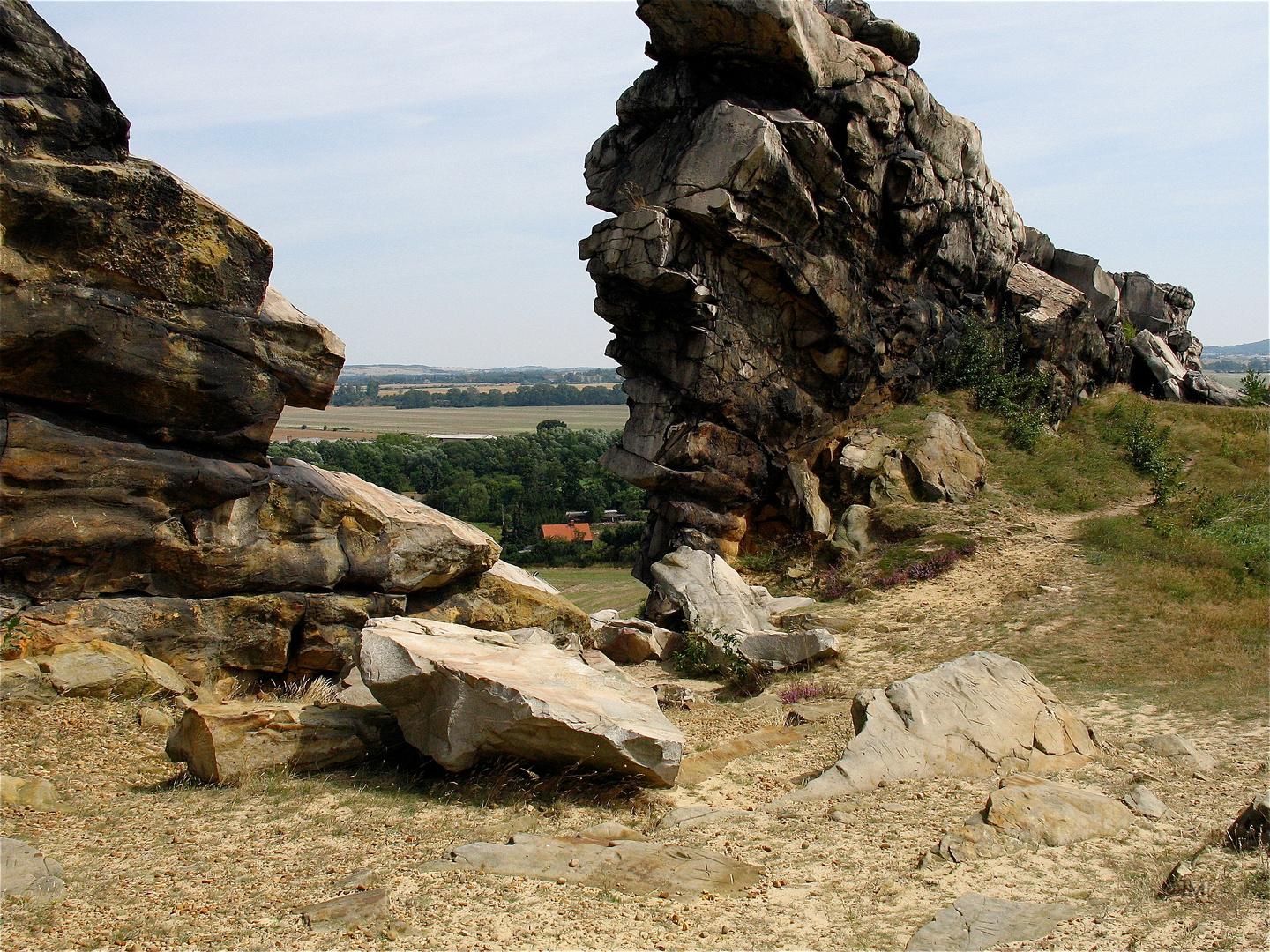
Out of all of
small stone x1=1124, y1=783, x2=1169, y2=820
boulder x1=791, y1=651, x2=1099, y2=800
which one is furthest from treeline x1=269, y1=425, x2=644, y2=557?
small stone x1=1124, y1=783, x2=1169, y2=820

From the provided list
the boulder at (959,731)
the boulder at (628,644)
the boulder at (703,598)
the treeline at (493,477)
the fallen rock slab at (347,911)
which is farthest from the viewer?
the treeline at (493,477)

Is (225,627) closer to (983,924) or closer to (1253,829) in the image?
(983,924)

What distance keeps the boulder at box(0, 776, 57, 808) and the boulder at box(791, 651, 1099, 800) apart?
703 cm

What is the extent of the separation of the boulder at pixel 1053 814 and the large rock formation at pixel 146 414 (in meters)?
8.42

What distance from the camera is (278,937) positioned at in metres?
5.76

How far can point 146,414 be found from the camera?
11070 mm

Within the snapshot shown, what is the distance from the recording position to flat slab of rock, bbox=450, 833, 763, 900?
6.96 m

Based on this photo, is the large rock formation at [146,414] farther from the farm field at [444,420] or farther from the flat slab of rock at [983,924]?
the farm field at [444,420]

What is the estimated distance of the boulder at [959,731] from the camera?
1005cm

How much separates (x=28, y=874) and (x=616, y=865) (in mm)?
4153

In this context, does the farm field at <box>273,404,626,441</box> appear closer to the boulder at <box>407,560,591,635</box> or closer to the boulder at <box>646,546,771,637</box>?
the boulder at <box>646,546,771,637</box>

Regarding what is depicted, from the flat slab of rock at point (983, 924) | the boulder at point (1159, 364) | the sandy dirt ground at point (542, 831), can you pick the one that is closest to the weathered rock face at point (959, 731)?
the sandy dirt ground at point (542, 831)

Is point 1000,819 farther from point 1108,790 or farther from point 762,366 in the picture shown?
point 762,366

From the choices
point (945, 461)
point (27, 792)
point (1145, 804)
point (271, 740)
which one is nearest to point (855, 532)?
point (945, 461)
